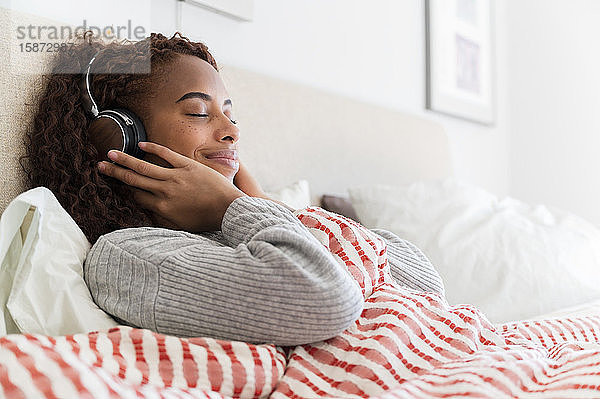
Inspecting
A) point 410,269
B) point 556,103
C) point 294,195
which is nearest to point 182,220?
point 410,269

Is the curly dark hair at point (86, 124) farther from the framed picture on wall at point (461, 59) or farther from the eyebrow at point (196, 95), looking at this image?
the framed picture on wall at point (461, 59)

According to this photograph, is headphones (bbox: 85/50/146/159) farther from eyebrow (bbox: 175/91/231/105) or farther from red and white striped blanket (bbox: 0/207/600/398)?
red and white striped blanket (bbox: 0/207/600/398)

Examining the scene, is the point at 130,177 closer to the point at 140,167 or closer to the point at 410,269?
the point at 140,167

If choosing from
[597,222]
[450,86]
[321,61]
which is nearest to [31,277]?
[321,61]

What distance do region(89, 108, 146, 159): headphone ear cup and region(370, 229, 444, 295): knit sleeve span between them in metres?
0.46

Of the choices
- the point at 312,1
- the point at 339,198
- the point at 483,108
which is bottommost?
the point at 339,198

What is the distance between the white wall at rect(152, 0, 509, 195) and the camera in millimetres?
1750

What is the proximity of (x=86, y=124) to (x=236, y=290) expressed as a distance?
0.43m

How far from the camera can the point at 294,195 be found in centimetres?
157

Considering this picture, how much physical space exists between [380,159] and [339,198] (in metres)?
0.36

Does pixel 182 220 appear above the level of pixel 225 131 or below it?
below

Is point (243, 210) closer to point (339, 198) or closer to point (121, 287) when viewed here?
point (121, 287)

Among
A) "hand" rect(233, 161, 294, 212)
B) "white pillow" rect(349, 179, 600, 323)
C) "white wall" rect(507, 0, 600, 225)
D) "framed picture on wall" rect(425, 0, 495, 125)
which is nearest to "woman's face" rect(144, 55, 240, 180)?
"hand" rect(233, 161, 294, 212)

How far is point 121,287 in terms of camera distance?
893 mm
